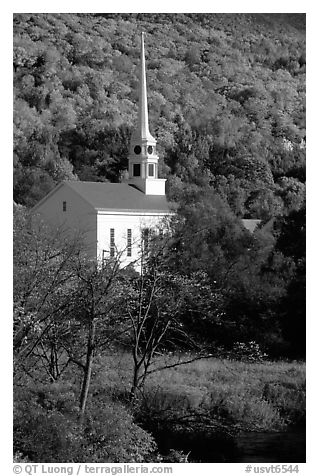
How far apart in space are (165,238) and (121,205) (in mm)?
1165

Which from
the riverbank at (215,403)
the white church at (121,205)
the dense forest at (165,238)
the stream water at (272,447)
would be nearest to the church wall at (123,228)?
the white church at (121,205)

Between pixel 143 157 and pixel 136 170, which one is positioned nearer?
pixel 136 170

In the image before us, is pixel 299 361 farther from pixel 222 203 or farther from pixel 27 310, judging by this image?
pixel 27 310

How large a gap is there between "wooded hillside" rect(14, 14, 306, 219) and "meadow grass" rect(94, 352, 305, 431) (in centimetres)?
312

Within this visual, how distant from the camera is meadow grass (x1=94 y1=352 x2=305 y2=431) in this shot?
16609mm

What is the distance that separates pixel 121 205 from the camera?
19.7 m

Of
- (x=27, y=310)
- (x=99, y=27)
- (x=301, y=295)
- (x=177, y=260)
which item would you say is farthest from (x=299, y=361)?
(x=99, y=27)

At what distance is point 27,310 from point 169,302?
12.2ft

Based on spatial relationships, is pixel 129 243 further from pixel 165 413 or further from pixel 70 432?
pixel 70 432

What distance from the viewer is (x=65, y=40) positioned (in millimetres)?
20094

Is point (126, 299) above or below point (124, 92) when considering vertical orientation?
below

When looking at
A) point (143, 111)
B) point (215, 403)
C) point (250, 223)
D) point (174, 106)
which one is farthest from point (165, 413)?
point (174, 106)

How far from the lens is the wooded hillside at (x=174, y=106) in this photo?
1997cm

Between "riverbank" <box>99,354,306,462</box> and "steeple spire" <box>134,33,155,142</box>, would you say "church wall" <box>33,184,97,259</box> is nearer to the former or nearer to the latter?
"steeple spire" <box>134,33,155,142</box>
